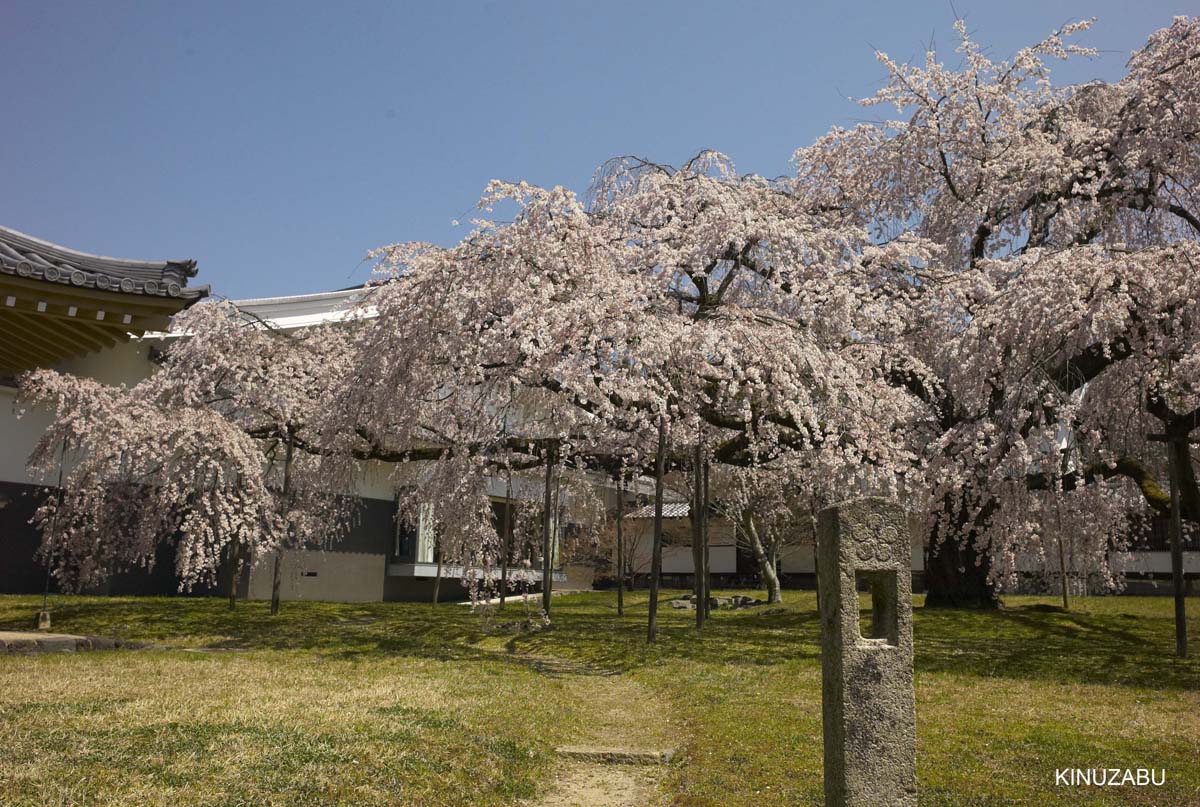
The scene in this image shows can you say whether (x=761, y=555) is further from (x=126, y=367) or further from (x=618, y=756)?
(x=618, y=756)

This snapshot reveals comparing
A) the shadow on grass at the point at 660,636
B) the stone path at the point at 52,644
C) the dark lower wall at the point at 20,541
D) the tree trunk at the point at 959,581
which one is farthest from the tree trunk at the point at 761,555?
the stone path at the point at 52,644

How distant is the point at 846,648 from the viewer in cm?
562

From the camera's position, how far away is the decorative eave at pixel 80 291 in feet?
28.7

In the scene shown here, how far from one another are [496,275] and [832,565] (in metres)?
10.8

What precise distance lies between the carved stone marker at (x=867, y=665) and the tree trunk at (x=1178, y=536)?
381 inches

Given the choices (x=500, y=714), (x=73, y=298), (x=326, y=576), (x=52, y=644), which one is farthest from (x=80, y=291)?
(x=326, y=576)

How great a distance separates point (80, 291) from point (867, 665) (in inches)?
312

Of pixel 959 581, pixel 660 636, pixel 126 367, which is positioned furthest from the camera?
pixel 126 367

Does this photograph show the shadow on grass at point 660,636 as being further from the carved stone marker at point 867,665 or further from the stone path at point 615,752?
the carved stone marker at point 867,665

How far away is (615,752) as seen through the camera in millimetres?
8156

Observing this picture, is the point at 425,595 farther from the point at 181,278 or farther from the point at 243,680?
the point at 181,278

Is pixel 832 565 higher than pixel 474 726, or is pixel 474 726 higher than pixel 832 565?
pixel 832 565

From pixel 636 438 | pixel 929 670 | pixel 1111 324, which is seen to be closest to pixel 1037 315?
pixel 1111 324

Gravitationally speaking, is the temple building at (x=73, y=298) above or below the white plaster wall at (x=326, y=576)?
above
